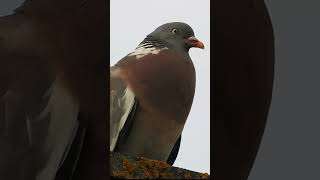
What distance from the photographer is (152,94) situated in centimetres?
197

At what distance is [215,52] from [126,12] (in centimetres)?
23

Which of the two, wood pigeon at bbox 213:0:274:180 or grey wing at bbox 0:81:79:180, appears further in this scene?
wood pigeon at bbox 213:0:274:180

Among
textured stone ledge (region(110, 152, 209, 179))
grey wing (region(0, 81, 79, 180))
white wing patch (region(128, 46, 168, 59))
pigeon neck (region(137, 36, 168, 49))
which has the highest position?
pigeon neck (region(137, 36, 168, 49))

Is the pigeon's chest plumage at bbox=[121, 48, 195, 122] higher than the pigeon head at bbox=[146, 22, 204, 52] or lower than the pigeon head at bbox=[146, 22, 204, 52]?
lower

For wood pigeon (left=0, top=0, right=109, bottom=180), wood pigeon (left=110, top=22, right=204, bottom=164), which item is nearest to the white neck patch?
wood pigeon (left=110, top=22, right=204, bottom=164)

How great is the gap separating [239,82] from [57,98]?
436 mm

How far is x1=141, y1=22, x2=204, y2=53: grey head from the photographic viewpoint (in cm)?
198

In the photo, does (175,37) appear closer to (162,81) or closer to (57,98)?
(162,81)

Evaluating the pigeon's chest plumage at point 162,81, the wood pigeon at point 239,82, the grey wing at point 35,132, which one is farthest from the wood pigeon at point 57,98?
the wood pigeon at point 239,82

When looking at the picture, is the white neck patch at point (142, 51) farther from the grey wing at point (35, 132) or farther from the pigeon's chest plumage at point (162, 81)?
the grey wing at point (35, 132)

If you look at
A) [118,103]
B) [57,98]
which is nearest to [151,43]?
[118,103]

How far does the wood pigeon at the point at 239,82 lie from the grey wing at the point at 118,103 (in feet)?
0.66

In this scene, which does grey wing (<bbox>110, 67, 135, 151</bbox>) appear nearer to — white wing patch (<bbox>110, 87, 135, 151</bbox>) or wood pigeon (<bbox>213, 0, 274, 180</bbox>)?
white wing patch (<bbox>110, 87, 135, 151</bbox>)

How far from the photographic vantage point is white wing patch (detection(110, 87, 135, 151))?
1942mm
